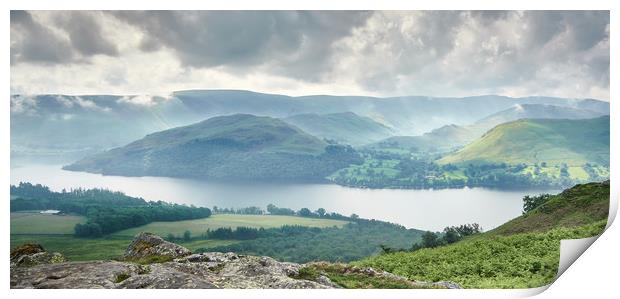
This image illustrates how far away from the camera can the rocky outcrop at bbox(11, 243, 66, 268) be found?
14680 mm

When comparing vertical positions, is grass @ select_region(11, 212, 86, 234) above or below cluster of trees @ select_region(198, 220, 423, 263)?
above

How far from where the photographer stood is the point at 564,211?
781 inches

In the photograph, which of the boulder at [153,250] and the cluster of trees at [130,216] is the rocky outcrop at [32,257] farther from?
the cluster of trees at [130,216]

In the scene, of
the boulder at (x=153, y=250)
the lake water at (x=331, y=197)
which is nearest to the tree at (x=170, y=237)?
the lake water at (x=331, y=197)

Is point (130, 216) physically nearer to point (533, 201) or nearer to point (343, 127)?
point (343, 127)

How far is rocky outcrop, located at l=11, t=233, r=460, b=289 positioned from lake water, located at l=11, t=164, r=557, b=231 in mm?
11474

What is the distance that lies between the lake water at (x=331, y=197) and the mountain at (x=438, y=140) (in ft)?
9.30

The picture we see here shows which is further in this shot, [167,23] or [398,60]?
[398,60]

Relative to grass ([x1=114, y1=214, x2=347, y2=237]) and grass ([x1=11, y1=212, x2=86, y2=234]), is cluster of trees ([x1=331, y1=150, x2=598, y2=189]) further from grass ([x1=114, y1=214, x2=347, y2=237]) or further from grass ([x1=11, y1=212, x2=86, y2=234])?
grass ([x1=11, y1=212, x2=86, y2=234])

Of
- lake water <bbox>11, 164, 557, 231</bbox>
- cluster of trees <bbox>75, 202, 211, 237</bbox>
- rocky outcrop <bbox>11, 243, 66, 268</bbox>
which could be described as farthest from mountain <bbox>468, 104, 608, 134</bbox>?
rocky outcrop <bbox>11, 243, 66, 268</bbox>

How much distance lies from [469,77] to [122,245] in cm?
1792

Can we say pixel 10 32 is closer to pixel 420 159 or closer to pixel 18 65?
pixel 18 65
